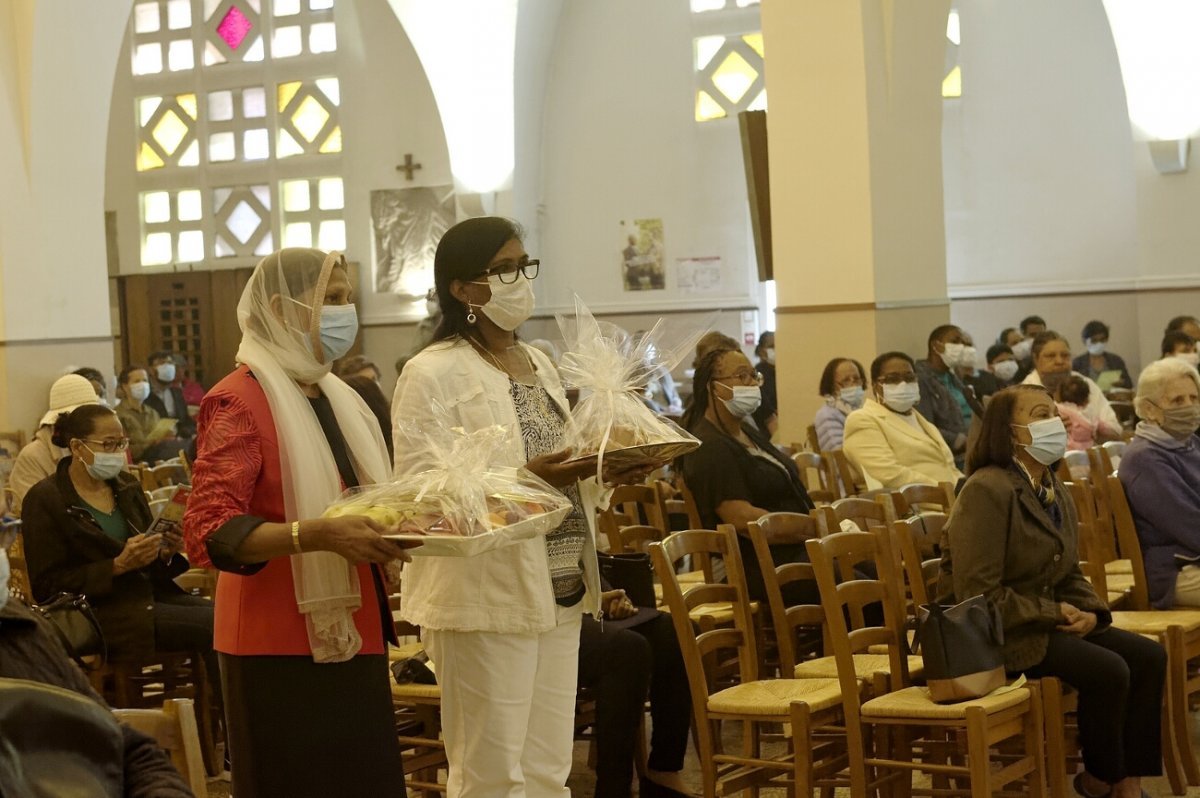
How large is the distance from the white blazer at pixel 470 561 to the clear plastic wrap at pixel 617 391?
4.4 inches

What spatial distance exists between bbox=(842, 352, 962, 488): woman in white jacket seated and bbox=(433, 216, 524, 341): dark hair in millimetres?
4362

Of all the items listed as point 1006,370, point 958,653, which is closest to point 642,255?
point 1006,370

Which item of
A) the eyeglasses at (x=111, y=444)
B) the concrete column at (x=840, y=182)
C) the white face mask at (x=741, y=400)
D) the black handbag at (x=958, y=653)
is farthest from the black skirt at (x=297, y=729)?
the concrete column at (x=840, y=182)

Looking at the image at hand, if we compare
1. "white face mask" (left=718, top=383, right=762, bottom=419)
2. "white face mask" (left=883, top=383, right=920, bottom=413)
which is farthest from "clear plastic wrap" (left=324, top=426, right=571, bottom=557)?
"white face mask" (left=883, top=383, right=920, bottom=413)

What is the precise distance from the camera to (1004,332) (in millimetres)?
15469

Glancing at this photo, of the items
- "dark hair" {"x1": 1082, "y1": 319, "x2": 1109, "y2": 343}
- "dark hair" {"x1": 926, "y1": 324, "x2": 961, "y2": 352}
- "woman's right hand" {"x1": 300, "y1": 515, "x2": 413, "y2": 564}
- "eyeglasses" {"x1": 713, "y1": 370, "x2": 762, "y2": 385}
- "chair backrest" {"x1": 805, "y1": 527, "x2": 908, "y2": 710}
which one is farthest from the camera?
"dark hair" {"x1": 1082, "y1": 319, "x2": 1109, "y2": 343}

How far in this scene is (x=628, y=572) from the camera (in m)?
5.12

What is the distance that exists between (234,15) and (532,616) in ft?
57.3

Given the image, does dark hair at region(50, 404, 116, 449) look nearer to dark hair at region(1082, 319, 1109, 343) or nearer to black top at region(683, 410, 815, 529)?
black top at region(683, 410, 815, 529)

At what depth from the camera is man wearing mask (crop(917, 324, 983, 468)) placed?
923 centimetres

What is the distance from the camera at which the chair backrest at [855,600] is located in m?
4.65

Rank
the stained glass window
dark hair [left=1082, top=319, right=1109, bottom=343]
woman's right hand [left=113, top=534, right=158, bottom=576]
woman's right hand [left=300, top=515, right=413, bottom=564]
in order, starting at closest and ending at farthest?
1. woman's right hand [left=300, top=515, right=413, bottom=564]
2. woman's right hand [left=113, top=534, right=158, bottom=576]
3. dark hair [left=1082, top=319, right=1109, bottom=343]
4. the stained glass window

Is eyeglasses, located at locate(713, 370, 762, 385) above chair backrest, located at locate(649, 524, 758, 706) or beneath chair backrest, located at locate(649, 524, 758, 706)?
above

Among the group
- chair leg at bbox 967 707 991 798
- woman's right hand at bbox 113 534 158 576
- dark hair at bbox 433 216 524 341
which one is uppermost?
dark hair at bbox 433 216 524 341
